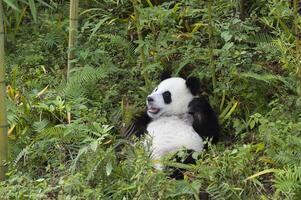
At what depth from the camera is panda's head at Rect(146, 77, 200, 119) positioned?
18.2 ft

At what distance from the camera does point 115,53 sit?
6738mm

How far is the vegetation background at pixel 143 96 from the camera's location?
4664mm

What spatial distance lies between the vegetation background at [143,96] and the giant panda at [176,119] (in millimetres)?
143

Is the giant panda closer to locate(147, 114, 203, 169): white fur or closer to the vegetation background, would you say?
locate(147, 114, 203, 169): white fur

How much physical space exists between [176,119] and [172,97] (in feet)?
0.53

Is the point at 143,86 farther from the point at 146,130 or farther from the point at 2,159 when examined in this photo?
the point at 2,159

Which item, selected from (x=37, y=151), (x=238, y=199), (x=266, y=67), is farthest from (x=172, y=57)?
(x=238, y=199)

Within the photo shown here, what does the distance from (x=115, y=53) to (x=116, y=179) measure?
2.17 meters

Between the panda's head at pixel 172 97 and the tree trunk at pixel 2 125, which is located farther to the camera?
the panda's head at pixel 172 97

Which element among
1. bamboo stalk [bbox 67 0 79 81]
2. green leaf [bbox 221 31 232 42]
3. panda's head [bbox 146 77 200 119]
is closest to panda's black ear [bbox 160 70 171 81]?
panda's head [bbox 146 77 200 119]

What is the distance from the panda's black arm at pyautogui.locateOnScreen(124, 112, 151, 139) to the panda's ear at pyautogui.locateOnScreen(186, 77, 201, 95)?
386 millimetres

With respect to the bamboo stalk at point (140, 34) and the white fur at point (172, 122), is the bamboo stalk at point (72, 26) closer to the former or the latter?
the bamboo stalk at point (140, 34)

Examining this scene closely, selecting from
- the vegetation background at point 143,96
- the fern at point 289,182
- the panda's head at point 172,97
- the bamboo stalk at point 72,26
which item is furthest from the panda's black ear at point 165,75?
the fern at point 289,182

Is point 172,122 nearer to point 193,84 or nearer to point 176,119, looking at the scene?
point 176,119
